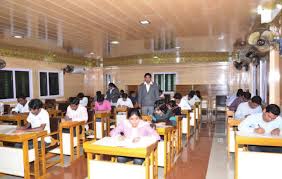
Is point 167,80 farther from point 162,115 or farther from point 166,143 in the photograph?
point 166,143

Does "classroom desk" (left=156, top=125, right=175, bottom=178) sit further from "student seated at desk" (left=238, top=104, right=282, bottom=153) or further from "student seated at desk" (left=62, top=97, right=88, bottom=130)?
"student seated at desk" (left=62, top=97, right=88, bottom=130)

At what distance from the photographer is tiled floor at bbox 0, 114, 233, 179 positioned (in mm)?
3760

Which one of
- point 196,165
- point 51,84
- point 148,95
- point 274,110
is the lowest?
point 196,165

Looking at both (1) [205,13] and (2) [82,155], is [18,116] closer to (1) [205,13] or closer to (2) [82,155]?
(2) [82,155]

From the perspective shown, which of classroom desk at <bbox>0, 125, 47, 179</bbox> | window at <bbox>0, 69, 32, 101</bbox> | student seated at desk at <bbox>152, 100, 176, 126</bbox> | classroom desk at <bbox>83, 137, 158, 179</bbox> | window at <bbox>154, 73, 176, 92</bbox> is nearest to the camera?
classroom desk at <bbox>83, 137, 158, 179</bbox>

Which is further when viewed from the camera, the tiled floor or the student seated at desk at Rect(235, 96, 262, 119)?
the student seated at desk at Rect(235, 96, 262, 119)

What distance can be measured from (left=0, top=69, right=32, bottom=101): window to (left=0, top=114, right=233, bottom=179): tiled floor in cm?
444

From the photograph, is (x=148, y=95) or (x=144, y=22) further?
(x=148, y=95)

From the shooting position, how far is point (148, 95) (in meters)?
5.75

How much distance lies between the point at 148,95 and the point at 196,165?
2.08 m

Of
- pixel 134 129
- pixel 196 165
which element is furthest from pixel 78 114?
pixel 196 165

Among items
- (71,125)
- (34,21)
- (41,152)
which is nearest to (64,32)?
(34,21)

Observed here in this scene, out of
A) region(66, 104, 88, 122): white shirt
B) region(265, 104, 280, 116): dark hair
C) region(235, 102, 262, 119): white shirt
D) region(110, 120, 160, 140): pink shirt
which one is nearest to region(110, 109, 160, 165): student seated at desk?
region(110, 120, 160, 140): pink shirt

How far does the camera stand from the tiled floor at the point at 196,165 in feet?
12.3
